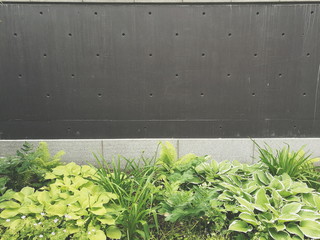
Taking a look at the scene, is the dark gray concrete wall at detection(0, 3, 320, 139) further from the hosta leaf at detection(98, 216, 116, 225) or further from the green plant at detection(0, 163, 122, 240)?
the hosta leaf at detection(98, 216, 116, 225)

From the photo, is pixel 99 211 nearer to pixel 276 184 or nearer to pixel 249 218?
pixel 249 218

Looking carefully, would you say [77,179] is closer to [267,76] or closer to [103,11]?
[103,11]

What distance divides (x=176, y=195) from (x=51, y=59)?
3528mm

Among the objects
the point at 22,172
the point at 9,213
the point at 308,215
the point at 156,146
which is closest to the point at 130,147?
the point at 156,146

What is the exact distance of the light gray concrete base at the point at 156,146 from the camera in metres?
4.48

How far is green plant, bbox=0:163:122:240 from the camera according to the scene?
6.88ft

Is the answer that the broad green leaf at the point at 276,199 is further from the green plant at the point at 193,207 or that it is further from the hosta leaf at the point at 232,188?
the green plant at the point at 193,207

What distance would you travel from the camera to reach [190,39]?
4.29 meters

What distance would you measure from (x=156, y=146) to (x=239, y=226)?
100 inches

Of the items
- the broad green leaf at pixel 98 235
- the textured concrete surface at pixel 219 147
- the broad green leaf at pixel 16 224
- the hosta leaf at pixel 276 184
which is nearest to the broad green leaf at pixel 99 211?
the broad green leaf at pixel 98 235

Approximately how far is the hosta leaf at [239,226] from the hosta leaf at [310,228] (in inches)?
18.9

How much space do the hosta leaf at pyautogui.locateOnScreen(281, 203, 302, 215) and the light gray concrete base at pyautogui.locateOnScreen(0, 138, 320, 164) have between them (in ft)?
7.50

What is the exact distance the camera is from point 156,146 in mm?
4520

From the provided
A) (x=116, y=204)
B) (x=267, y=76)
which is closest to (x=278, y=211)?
(x=116, y=204)
